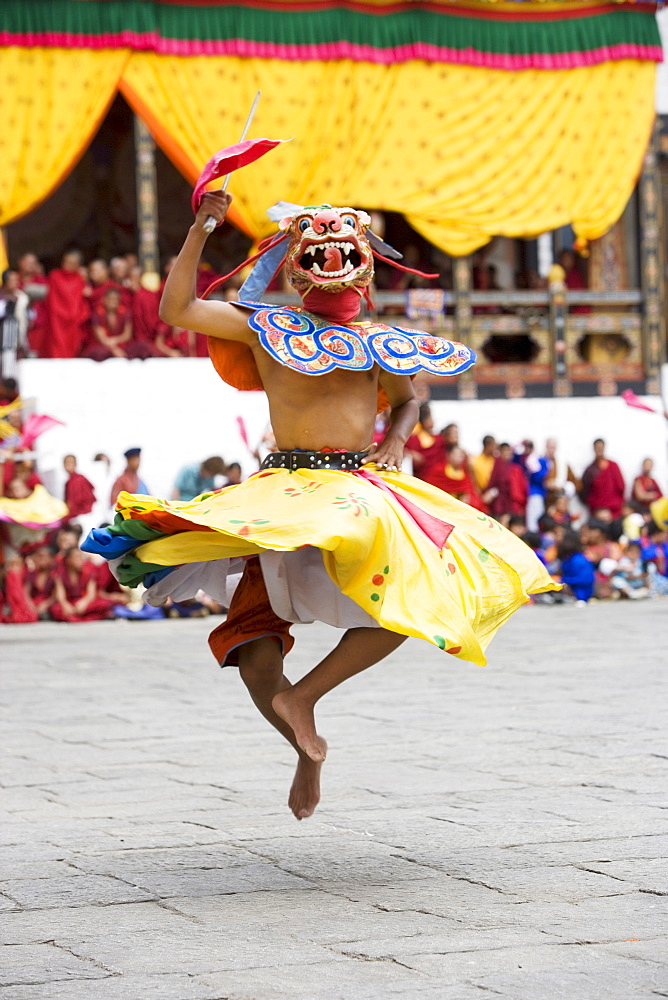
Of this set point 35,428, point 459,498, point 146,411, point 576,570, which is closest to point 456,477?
point 459,498

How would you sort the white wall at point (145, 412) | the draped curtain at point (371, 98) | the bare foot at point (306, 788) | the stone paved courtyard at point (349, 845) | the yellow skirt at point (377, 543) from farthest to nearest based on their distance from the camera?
the draped curtain at point (371, 98) → the white wall at point (145, 412) → the bare foot at point (306, 788) → the yellow skirt at point (377, 543) → the stone paved courtyard at point (349, 845)

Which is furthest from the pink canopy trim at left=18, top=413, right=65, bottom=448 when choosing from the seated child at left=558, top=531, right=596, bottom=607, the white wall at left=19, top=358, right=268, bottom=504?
the seated child at left=558, top=531, right=596, bottom=607

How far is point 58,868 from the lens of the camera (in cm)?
354

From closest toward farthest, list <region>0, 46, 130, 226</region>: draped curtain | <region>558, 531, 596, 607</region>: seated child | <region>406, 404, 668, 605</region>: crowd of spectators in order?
<region>558, 531, 596, 607</region>: seated child → <region>406, 404, 668, 605</region>: crowd of spectators → <region>0, 46, 130, 226</region>: draped curtain

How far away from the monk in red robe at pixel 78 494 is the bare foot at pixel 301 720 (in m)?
8.19

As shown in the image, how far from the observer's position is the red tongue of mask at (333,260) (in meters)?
3.85

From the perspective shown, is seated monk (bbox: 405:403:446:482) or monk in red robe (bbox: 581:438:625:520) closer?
seated monk (bbox: 405:403:446:482)

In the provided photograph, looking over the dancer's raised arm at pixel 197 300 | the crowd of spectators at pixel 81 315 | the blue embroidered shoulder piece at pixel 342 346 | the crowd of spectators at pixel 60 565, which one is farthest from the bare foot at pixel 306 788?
the crowd of spectators at pixel 81 315

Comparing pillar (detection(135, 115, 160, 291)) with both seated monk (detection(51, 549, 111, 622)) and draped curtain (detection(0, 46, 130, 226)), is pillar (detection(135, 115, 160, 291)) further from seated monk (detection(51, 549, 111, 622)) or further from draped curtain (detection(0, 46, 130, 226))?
seated monk (detection(51, 549, 111, 622))

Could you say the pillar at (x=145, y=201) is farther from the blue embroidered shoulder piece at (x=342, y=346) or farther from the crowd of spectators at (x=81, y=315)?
the blue embroidered shoulder piece at (x=342, y=346)

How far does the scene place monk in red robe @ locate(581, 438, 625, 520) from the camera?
1330cm

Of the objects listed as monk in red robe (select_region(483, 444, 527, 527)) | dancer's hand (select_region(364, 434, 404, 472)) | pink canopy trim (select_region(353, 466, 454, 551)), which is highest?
dancer's hand (select_region(364, 434, 404, 472))

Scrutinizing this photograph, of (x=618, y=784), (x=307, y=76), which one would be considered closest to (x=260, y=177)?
(x=307, y=76)

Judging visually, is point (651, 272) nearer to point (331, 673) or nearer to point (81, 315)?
point (81, 315)
